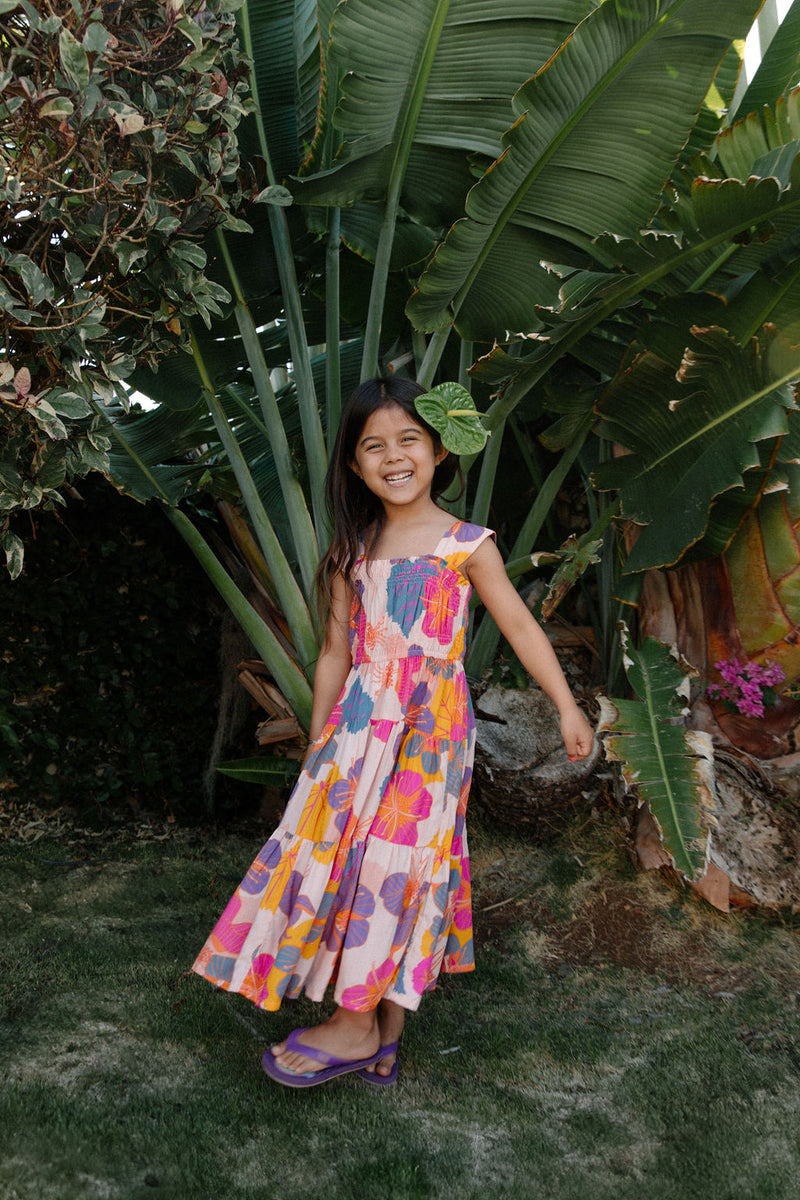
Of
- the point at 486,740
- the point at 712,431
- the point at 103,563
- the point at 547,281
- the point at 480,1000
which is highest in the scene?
the point at 547,281

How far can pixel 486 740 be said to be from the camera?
9.19 feet

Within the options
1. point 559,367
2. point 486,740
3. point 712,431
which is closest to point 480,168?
point 559,367

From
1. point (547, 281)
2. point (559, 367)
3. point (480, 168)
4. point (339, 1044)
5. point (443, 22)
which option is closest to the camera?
point (339, 1044)

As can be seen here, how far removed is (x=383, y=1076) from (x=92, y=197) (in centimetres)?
198

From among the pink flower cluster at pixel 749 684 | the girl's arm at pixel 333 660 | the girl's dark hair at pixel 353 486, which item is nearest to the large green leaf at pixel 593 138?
the girl's dark hair at pixel 353 486

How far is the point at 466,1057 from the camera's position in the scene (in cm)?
202

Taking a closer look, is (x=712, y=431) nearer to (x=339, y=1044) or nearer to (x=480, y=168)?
(x=480, y=168)

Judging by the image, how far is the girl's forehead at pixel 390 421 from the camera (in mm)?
1964

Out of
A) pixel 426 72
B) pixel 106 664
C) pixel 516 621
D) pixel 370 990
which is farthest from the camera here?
pixel 106 664

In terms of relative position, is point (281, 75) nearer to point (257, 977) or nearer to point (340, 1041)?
point (257, 977)

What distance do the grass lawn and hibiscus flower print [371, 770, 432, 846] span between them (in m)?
0.56

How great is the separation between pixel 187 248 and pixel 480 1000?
203cm

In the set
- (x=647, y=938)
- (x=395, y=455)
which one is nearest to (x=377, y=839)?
(x=395, y=455)

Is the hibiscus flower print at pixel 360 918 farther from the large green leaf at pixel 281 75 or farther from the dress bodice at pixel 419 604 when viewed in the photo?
the large green leaf at pixel 281 75
